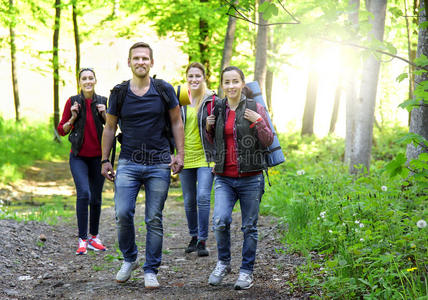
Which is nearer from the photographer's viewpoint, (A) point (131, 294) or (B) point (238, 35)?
(A) point (131, 294)

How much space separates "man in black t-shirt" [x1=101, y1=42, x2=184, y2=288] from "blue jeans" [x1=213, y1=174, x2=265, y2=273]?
0.57m

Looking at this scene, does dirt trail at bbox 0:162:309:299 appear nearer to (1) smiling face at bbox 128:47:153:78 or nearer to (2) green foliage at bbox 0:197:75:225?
(2) green foliage at bbox 0:197:75:225

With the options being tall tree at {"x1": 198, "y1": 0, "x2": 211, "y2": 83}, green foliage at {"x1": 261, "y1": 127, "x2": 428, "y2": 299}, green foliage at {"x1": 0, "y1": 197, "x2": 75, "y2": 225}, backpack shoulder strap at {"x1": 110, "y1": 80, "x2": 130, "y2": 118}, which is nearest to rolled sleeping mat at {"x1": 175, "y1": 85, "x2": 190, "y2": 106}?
backpack shoulder strap at {"x1": 110, "y1": 80, "x2": 130, "y2": 118}

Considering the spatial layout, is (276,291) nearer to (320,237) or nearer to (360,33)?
(320,237)

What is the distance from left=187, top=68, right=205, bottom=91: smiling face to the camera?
6094mm

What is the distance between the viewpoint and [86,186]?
625 centimetres

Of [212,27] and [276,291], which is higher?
[212,27]

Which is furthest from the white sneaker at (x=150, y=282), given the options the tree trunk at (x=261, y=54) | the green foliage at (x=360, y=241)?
the tree trunk at (x=261, y=54)

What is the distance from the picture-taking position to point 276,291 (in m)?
4.41

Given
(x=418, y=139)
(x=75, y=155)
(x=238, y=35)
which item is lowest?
(x=75, y=155)

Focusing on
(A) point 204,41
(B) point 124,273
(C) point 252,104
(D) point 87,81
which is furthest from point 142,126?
(A) point 204,41

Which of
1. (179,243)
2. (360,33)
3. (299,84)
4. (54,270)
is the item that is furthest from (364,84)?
(299,84)

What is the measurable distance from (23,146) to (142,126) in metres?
14.8

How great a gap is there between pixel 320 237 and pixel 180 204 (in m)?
6.64
